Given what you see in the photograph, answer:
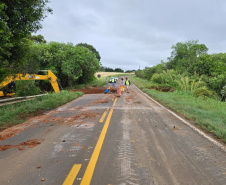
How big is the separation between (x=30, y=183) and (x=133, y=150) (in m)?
2.32

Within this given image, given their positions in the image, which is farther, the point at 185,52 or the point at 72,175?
the point at 185,52

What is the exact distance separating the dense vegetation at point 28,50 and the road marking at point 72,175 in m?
5.38

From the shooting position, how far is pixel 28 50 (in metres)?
9.24

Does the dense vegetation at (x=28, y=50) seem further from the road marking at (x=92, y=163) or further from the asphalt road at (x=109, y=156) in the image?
the road marking at (x=92, y=163)

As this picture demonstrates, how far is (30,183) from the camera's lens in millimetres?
2924

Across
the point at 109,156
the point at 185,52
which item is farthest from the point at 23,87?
the point at 185,52

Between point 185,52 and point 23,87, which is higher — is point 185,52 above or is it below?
above

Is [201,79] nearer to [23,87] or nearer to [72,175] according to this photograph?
[23,87]

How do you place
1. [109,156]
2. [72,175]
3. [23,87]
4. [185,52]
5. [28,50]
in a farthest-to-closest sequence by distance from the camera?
[185,52] < [23,87] < [28,50] < [109,156] < [72,175]

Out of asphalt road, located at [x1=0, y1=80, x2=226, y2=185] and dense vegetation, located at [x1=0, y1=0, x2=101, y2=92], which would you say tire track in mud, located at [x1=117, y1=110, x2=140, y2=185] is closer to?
asphalt road, located at [x1=0, y1=80, x2=226, y2=185]

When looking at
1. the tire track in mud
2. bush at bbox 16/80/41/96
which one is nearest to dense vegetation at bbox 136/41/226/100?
the tire track in mud

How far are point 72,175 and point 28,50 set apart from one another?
26.7 feet

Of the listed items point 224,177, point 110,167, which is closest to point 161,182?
point 110,167

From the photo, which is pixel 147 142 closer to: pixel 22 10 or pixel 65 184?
pixel 65 184
